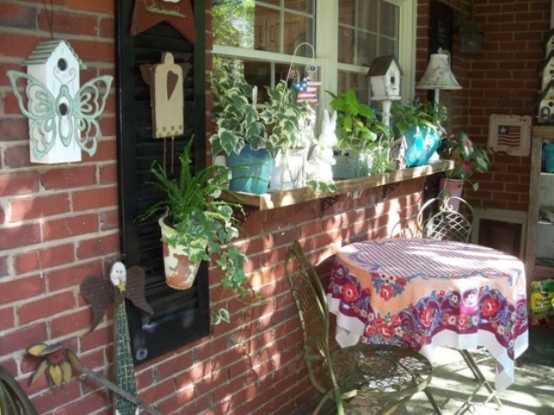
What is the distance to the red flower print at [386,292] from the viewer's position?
257 cm

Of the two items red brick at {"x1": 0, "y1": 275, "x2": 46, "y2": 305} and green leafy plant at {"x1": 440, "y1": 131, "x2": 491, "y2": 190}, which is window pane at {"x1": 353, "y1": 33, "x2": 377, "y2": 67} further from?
red brick at {"x1": 0, "y1": 275, "x2": 46, "y2": 305}

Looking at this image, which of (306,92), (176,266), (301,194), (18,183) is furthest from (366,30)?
(18,183)

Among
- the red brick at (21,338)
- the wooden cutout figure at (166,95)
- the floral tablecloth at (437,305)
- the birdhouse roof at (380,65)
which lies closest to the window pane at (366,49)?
the birdhouse roof at (380,65)

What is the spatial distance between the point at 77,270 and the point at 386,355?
1534 mm

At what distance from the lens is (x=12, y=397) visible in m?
1.63

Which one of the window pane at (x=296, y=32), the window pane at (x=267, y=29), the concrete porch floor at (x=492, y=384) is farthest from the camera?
the concrete porch floor at (x=492, y=384)

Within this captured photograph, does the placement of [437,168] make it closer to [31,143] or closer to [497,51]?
[497,51]

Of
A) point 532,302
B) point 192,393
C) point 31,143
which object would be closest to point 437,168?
point 532,302

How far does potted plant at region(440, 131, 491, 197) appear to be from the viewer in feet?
14.0

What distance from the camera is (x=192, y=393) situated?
2357 millimetres

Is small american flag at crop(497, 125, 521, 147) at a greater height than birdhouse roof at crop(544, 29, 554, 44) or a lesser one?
lesser

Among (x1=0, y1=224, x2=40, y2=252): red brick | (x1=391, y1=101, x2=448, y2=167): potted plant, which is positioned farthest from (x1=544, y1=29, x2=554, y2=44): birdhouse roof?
(x1=0, y1=224, x2=40, y2=252): red brick

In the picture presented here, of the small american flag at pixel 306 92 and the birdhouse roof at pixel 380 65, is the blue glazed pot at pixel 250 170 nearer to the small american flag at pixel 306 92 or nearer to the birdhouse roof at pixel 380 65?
the small american flag at pixel 306 92

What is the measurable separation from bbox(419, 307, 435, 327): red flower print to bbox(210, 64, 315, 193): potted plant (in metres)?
0.83
